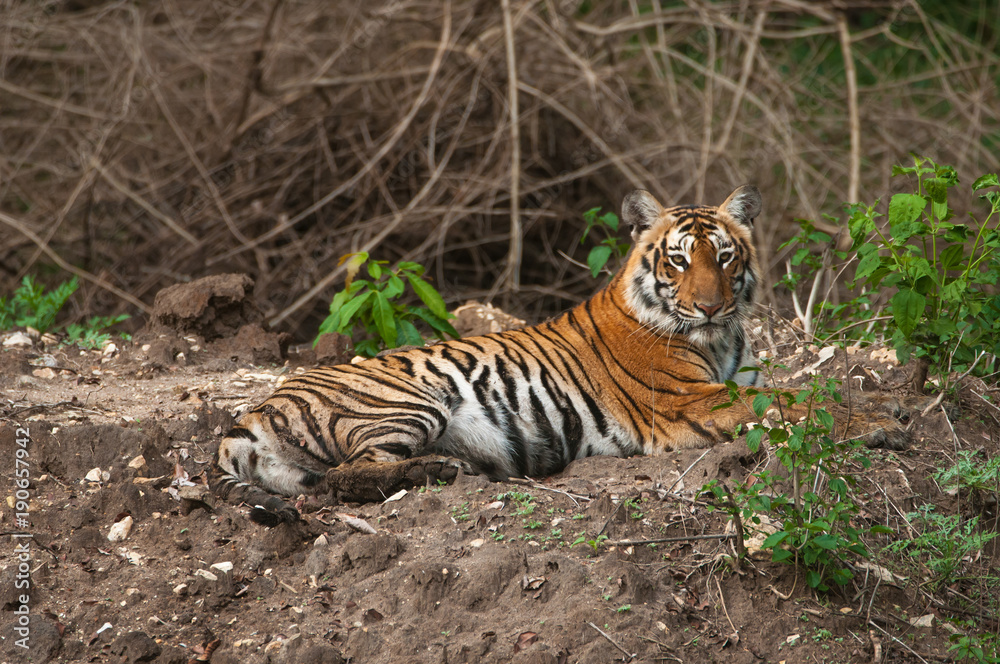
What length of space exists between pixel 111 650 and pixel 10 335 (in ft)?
10.7

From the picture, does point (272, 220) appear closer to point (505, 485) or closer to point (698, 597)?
point (505, 485)

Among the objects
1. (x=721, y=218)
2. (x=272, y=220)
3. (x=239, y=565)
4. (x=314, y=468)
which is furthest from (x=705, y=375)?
(x=272, y=220)

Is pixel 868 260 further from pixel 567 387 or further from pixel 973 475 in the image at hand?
pixel 567 387

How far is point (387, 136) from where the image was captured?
7676 millimetres

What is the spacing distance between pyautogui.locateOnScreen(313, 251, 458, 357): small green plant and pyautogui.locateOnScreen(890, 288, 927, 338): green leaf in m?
2.46

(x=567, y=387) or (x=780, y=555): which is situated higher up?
(x=780, y=555)

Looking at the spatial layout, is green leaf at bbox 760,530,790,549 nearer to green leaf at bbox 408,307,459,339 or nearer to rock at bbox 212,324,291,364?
green leaf at bbox 408,307,459,339

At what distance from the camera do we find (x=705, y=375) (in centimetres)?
418

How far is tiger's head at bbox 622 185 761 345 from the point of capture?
4.10m

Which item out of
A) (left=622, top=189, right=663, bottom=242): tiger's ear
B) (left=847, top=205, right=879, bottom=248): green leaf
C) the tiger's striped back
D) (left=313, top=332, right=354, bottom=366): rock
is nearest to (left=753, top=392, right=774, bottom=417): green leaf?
(left=847, top=205, right=879, bottom=248): green leaf

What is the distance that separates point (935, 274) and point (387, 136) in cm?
521

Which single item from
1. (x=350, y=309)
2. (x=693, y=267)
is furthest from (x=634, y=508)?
(x=350, y=309)

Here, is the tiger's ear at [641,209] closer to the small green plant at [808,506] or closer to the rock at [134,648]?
the small green plant at [808,506]

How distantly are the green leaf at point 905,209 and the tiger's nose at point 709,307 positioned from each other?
0.89m
